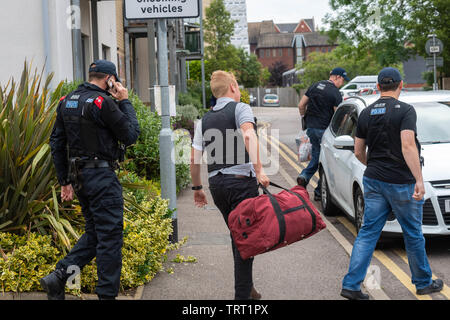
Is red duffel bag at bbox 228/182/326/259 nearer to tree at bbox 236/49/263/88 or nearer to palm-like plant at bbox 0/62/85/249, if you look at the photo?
palm-like plant at bbox 0/62/85/249

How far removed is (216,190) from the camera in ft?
16.8

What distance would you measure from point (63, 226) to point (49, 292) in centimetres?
92

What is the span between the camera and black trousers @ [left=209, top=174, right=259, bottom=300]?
5.05 m

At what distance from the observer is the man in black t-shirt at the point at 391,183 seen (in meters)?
5.48

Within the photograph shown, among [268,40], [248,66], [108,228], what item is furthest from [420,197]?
[268,40]

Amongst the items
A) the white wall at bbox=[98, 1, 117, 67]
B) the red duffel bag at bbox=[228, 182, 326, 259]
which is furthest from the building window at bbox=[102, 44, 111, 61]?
the red duffel bag at bbox=[228, 182, 326, 259]

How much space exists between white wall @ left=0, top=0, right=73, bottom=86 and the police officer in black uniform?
263 inches

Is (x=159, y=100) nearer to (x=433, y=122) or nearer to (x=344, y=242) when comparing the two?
(x=344, y=242)

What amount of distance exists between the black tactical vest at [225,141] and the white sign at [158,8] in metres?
2.42

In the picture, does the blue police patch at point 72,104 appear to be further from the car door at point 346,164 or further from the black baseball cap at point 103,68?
the car door at point 346,164

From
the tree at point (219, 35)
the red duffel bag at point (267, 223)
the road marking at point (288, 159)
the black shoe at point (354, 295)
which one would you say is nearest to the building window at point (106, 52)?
the road marking at point (288, 159)

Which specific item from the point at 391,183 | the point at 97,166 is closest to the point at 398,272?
the point at 391,183

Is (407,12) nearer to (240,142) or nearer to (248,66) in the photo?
(240,142)

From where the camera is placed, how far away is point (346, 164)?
8188 millimetres
